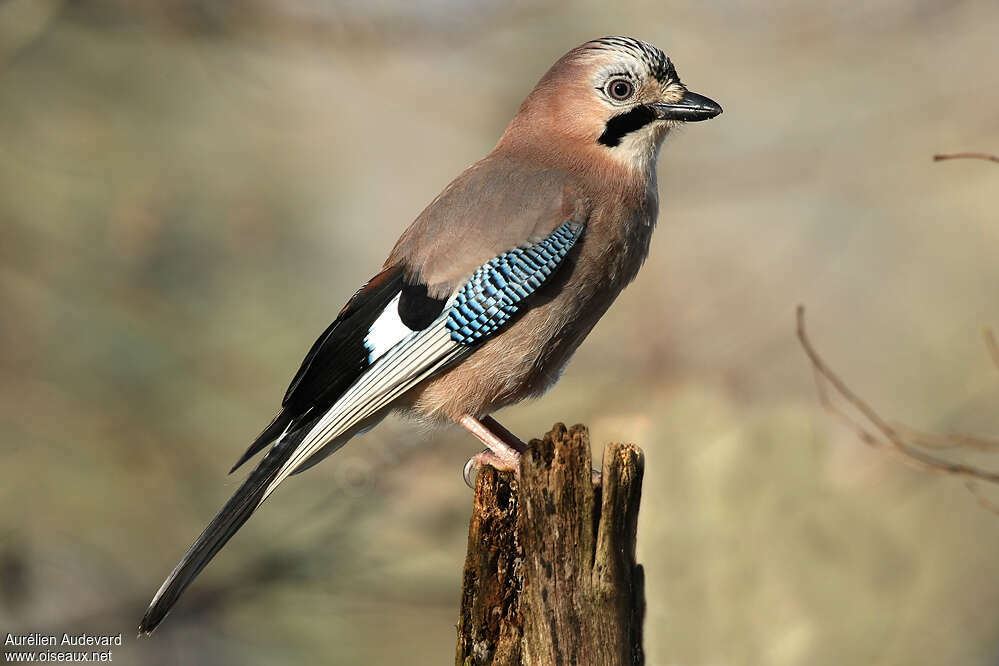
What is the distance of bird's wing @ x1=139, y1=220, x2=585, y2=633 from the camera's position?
4543 millimetres

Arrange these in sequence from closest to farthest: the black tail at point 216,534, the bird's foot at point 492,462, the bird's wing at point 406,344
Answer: the black tail at point 216,534 < the bird's wing at point 406,344 < the bird's foot at point 492,462

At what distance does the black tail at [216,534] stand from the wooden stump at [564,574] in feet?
3.76

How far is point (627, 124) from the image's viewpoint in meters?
5.05

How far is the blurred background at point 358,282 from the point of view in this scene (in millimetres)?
7004

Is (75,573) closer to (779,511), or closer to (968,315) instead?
(779,511)

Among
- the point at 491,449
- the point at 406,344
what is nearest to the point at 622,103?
the point at 406,344

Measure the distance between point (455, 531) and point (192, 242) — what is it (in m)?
3.20

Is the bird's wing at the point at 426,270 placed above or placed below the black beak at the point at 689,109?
below

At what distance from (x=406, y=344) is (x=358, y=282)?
4.54 metres

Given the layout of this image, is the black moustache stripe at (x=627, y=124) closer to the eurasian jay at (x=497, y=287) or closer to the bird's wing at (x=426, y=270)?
the eurasian jay at (x=497, y=287)

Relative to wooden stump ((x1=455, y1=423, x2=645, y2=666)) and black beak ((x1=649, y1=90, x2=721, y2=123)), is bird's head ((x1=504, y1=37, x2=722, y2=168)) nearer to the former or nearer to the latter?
black beak ((x1=649, y1=90, x2=721, y2=123))

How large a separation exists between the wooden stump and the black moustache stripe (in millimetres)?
1950

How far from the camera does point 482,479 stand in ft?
12.6

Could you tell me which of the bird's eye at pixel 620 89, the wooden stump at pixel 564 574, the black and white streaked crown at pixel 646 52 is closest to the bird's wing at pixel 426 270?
the bird's eye at pixel 620 89
